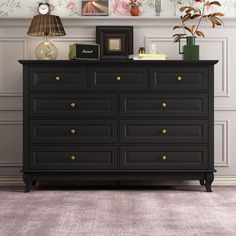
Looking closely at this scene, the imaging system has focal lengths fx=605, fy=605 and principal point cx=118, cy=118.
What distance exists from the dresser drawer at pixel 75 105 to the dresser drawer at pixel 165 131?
18 cm

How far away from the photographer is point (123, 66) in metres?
4.77

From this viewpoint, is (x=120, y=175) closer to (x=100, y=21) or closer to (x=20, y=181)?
(x=20, y=181)

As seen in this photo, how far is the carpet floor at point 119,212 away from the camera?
3316mm

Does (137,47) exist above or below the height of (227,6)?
below

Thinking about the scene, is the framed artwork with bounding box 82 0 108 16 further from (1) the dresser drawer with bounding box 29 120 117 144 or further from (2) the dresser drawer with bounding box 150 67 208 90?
(1) the dresser drawer with bounding box 29 120 117 144

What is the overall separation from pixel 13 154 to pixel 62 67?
1028 millimetres

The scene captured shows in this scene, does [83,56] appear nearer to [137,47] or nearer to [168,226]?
[137,47]

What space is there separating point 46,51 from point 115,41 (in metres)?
0.61

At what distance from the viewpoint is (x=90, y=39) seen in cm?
530

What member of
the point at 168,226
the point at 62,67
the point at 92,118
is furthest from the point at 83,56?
the point at 168,226

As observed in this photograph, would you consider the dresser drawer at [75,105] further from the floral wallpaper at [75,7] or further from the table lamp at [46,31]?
the floral wallpaper at [75,7]

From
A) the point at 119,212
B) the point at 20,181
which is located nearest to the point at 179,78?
the point at 119,212

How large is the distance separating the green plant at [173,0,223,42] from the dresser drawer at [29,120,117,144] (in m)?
1.04

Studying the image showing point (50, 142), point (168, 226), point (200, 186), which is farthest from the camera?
point (200, 186)
